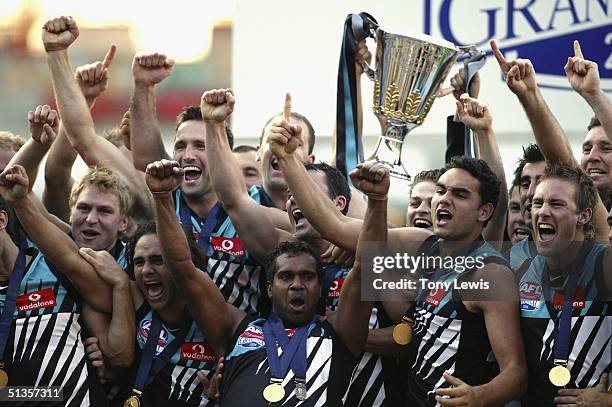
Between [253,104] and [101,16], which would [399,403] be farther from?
[101,16]

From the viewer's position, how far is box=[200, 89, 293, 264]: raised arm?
5711 mm

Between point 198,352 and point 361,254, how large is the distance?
824 millimetres

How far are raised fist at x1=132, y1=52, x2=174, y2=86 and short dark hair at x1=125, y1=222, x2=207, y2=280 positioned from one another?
0.67m

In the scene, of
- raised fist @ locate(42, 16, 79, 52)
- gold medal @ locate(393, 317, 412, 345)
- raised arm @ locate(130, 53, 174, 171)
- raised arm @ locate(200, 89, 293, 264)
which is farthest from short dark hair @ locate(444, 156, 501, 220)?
raised fist @ locate(42, 16, 79, 52)

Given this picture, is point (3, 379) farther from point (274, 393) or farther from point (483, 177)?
point (483, 177)

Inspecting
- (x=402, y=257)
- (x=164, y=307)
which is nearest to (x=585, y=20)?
(x=402, y=257)

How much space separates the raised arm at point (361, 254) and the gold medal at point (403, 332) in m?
0.12

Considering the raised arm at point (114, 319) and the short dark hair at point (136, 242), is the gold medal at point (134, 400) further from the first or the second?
the short dark hair at point (136, 242)

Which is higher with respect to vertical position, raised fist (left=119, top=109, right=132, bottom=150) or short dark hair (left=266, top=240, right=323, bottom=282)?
raised fist (left=119, top=109, right=132, bottom=150)

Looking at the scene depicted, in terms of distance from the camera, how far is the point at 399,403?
547cm

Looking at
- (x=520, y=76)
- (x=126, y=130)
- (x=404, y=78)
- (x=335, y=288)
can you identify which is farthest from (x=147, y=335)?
(x=520, y=76)

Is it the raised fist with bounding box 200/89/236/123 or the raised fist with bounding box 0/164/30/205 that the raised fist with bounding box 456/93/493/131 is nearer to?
the raised fist with bounding box 200/89/236/123

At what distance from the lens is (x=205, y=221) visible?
5.93 m

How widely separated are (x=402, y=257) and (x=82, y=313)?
50.0 inches
